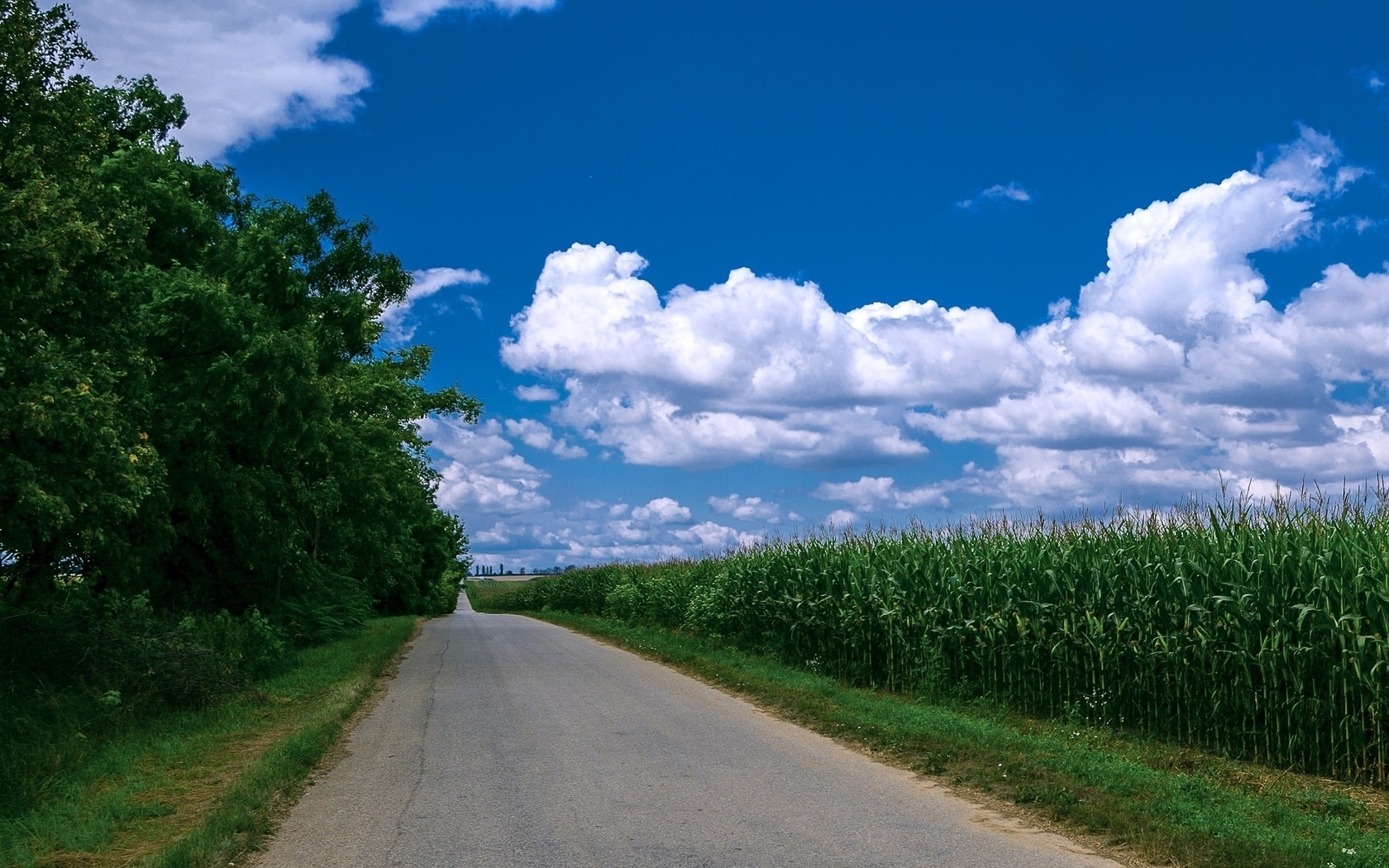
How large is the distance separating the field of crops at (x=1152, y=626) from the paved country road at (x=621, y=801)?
12.0 ft

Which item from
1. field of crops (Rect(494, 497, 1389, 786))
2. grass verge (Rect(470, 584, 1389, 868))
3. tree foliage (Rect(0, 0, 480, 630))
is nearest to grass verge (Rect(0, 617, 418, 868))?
tree foliage (Rect(0, 0, 480, 630))

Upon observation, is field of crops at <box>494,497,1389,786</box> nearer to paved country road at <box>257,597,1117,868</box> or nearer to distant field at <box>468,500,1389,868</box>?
distant field at <box>468,500,1389,868</box>

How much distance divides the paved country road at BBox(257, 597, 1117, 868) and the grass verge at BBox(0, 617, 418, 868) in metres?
0.35

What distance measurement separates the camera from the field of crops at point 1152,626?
32.1ft

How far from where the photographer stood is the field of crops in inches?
386

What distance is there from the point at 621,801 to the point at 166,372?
1229 cm

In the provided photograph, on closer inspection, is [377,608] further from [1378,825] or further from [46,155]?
[1378,825]

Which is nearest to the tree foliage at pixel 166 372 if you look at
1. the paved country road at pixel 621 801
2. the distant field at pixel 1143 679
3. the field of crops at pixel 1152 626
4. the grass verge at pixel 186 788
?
the grass verge at pixel 186 788

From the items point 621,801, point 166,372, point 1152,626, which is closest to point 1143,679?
point 1152,626

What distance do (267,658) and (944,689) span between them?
36.7 feet

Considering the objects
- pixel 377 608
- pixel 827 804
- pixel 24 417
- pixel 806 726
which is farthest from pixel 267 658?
pixel 377 608

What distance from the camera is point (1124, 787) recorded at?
8.36 meters

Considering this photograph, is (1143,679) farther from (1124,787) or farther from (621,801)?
(621,801)

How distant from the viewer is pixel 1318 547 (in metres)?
10.7
